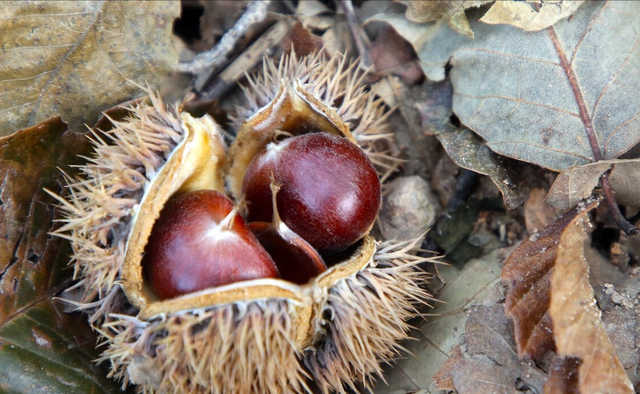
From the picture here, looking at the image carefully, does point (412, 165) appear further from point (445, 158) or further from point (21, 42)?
point (21, 42)

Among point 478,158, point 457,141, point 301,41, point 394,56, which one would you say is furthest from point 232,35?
point 478,158

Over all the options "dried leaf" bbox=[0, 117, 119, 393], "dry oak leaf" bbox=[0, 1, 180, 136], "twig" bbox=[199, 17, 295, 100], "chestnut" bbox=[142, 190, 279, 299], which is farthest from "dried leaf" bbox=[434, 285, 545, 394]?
"dry oak leaf" bbox=[0, 1, 180, 136]

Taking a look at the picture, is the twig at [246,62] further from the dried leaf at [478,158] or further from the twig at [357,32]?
the dried leaf at [478,158]

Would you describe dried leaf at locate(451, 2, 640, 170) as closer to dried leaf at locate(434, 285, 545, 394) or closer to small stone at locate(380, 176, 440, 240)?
small stone at locate(380, 176, 440, 240)

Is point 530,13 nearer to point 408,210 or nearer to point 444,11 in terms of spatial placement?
point 444,11

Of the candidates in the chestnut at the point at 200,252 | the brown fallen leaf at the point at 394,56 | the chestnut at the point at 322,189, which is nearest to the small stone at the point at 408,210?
the chestnut at the point at 322,189

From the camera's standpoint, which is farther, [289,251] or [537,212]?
[537,212]
